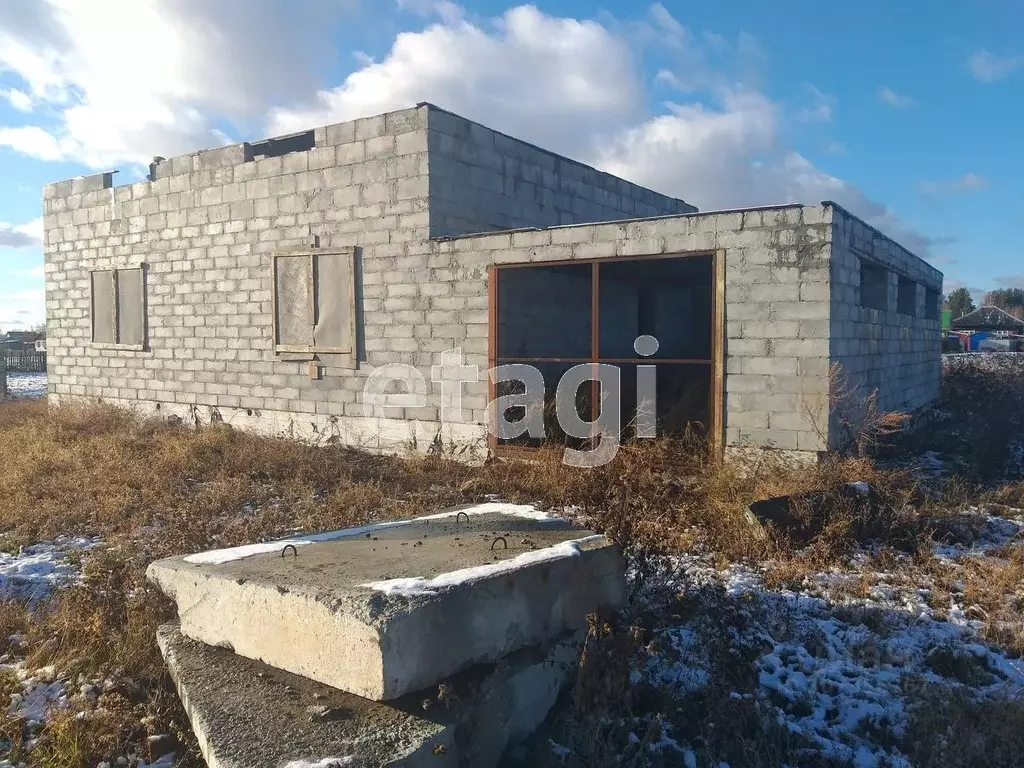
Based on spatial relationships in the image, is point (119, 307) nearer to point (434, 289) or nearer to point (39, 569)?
point (434, 289)

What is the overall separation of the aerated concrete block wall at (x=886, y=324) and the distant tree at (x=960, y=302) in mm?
55439

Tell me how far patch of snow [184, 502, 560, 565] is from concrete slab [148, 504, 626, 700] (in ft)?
0.06

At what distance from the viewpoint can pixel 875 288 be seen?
978 centimetres

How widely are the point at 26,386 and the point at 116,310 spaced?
12.1m

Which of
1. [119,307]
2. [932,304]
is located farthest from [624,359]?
[119,307]

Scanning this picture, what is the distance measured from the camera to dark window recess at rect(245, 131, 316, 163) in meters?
10.5

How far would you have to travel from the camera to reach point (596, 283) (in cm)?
795

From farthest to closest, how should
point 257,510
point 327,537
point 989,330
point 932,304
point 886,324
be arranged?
point 989,330 < point 932,304 < point 886,324 < point 257,510 < point 327,537

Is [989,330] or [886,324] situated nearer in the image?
[886,324]

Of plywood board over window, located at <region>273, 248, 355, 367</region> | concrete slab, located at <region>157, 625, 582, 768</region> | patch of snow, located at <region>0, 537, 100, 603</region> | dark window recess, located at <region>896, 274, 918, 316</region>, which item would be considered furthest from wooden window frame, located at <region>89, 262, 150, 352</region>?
dark window recess, located at <region>896, 274, 918, 316</region>

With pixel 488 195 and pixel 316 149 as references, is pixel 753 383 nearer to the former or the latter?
pixel 488 195

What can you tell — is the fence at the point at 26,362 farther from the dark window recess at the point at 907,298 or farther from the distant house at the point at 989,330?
the distant house at the point at 989,330

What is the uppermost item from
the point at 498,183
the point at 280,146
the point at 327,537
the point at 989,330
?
the point at 280,146

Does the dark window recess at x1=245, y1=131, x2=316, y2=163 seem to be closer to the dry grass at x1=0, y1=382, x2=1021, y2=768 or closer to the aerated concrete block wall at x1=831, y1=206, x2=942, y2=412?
the dry grass at x1=0, y1=382, x2=1021, y2=768
